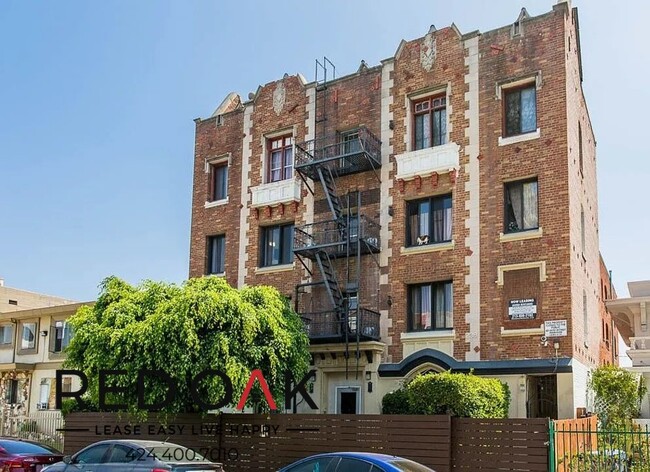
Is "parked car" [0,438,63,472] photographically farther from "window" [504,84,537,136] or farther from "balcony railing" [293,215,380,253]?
"window" [504,84,537,136]

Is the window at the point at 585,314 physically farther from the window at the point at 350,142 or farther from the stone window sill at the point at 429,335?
the window at the point at 350,142

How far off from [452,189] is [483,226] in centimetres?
162

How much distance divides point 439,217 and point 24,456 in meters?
13.5

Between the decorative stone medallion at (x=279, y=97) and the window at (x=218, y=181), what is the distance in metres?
3.17

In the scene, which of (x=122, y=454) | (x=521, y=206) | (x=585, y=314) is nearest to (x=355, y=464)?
(x=122, y=454)

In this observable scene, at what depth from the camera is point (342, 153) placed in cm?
2544

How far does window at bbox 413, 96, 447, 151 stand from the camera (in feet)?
79.9

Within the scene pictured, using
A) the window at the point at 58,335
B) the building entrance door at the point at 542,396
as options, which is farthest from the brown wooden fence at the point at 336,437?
the window at the point at 58,335

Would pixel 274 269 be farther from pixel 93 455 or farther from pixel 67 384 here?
pixel 67 384

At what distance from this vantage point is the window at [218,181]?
29.5 meters

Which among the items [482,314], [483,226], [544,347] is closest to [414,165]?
[483,226]

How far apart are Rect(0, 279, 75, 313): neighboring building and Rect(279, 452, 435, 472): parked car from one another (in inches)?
1656

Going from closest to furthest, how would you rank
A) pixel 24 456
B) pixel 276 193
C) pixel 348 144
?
pixel 24 456 < pixel 348 144 < pixel 276 193

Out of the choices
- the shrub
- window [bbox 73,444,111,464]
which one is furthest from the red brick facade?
window [bbox 73,444,111,464]
